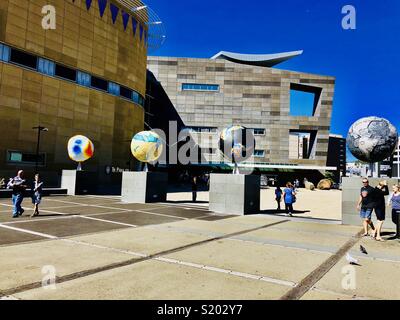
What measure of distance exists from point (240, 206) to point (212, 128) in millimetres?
52659

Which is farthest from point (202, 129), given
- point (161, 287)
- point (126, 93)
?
point (161, 287)

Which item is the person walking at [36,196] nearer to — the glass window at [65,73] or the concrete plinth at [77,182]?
the concrete plinth at [77,182]

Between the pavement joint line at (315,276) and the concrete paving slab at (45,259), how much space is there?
341 cm

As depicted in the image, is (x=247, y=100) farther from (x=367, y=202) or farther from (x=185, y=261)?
(x=185, y=261)

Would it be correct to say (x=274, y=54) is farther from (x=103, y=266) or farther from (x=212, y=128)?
(x=103, y=266)

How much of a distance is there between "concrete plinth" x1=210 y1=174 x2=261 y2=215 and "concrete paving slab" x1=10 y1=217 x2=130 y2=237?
21.4ft

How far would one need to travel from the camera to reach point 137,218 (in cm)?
1277

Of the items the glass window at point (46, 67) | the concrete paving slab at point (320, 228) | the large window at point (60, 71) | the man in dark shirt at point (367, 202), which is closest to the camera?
the man in dark shirt at point (367, 202)

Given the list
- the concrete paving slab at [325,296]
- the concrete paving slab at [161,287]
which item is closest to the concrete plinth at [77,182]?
the concrete paving slab at [161,287]

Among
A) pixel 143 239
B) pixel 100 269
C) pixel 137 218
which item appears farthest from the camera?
pixel 137 218

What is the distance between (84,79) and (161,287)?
3347cm

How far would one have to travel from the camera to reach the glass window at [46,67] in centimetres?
2986

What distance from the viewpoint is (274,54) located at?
75688mm

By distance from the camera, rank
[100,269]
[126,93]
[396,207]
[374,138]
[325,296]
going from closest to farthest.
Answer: [325,296]
[100,269]
[396,207]
[374,138]
[126,93]
